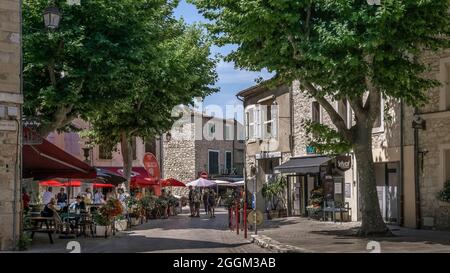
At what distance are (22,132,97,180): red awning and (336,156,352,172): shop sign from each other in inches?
358

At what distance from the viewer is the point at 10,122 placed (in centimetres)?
1567

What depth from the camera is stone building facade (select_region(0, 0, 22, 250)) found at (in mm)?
15531

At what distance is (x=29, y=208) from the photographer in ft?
71.3

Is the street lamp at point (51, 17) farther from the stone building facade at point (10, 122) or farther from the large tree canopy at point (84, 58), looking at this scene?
the stone building facade at point (10, 122)

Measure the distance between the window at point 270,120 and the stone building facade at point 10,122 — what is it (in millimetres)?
19663

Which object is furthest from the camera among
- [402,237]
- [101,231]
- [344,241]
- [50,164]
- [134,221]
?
[134,221]

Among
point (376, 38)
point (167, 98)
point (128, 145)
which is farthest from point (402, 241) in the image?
point (128, 145)

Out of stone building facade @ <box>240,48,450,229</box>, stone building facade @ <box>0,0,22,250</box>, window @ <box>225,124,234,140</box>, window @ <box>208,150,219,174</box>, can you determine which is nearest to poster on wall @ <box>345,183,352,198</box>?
stone building facade @ <box>240,48,450,229</box>

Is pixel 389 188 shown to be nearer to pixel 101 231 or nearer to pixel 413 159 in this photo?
pixel 413 159

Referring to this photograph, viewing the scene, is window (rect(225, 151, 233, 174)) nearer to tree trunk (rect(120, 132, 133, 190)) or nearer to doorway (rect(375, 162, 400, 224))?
tree trunk (rect(120, 132, 133, 190))

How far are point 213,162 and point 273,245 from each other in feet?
156

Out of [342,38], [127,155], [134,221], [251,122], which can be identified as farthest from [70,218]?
[251,122]

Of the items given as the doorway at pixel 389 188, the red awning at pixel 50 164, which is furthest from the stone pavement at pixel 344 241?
the red awning at pixel 50 164
